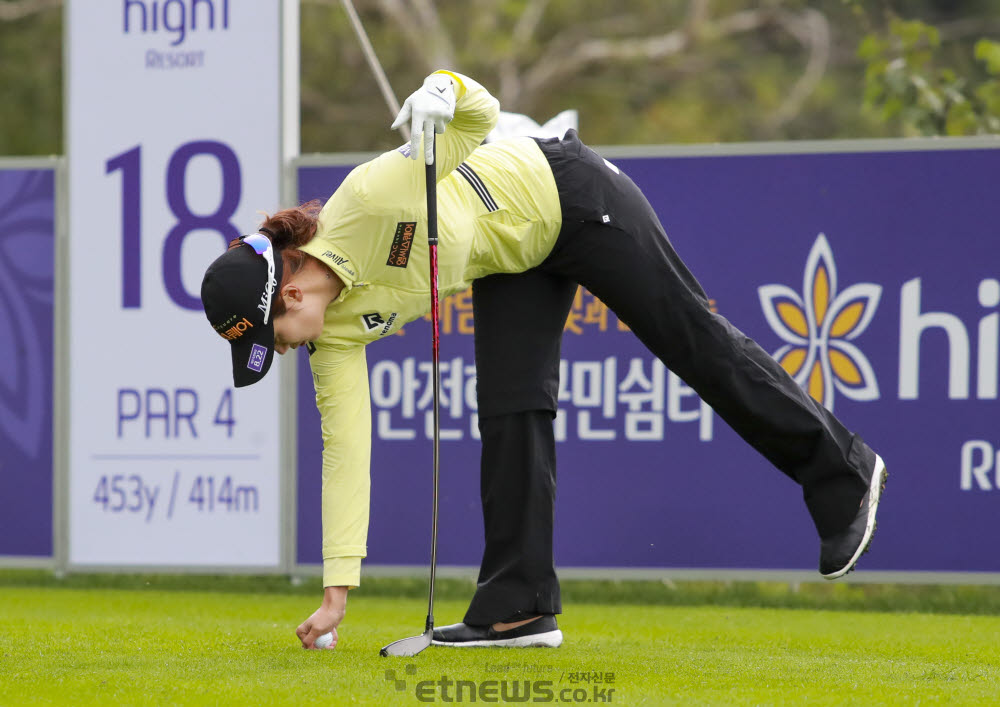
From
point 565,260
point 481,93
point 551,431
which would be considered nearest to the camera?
point 481,93

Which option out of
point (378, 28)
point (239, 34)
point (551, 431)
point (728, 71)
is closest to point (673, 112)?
point (728, 71)

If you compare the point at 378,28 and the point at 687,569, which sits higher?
the point at 378,28

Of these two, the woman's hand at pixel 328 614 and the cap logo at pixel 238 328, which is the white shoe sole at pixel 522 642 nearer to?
the woman's hand at pixel 328 614

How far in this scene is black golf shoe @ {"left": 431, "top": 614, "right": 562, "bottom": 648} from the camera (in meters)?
3.21

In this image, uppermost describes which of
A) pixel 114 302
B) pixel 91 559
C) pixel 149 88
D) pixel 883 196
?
pixel 149 88

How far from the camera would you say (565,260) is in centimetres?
315

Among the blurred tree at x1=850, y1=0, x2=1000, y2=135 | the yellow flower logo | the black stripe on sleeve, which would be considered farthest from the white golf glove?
the blurred tree at x1=850, y1=0, x2=1000, y2=135

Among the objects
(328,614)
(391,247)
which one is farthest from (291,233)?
(328,614)

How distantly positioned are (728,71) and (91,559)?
1121 centimetres

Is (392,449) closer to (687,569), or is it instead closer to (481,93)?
(687,569)

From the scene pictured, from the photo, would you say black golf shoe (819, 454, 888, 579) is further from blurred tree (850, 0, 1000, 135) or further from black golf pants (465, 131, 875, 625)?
blurred tree (850, 0, 1000, 135)

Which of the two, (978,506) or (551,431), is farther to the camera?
(978,506)

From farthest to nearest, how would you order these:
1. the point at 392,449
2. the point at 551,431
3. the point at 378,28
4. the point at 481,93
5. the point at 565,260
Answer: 1. the point at 378,28
2. the point at 392,449
3. the point at 551,431
4. the point at 565,260
5. the point at 481,93

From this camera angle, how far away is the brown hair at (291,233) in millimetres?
2854
